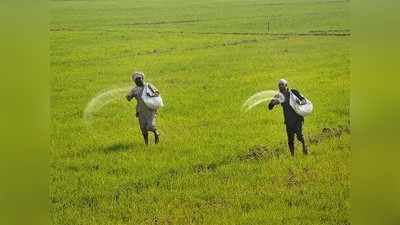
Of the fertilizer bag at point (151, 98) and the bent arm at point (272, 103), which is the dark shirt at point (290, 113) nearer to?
the bent arm at point (272, 103)

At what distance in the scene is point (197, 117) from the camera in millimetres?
2871

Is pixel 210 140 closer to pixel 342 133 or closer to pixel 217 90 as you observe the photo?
pixel 217 90

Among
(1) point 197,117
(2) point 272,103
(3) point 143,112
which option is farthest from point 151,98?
(2) point 272,103

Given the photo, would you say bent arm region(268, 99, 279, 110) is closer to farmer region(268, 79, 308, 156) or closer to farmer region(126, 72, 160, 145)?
farmer region(268, 79, 308, 156)

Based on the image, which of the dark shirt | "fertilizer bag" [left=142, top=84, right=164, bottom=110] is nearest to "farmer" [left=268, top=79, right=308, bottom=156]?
the dark shirt

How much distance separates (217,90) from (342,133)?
2.31ft

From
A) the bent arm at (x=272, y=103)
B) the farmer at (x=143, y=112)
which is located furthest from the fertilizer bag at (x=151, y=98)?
the bent arm at (x=272, y=103)

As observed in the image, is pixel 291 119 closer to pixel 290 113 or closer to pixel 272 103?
pixel 290 113

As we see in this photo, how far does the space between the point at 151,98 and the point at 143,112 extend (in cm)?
8

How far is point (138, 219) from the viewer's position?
2.77 metres

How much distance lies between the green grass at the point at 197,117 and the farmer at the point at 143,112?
33 millimetres

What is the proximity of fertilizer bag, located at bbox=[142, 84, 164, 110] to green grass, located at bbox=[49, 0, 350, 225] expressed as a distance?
4 centimetres

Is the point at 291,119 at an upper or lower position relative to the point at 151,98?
lower
